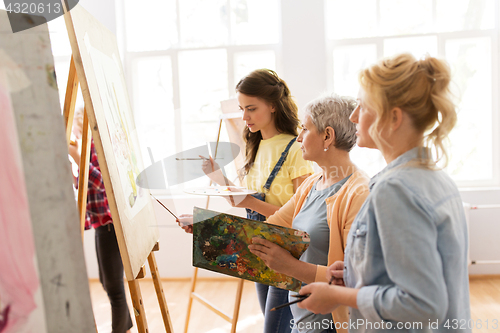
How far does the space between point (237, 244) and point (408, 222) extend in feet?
1.90

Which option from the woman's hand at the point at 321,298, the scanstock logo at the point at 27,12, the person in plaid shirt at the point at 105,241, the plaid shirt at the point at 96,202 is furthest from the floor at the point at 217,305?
the scanstock logo at the point at 27,12

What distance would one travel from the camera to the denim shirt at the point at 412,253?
24.9 inches

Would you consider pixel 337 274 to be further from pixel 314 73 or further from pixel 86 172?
pixel 314 73

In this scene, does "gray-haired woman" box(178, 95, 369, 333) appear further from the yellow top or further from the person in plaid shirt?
the person in plaid shirt

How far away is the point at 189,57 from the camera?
3533mm

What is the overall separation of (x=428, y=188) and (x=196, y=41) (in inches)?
127

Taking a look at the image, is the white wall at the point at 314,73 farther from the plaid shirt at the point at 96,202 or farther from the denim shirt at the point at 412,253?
the denim shirt at the point at 412,253

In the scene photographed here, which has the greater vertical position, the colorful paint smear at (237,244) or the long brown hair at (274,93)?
the long brown hair at (274,93)

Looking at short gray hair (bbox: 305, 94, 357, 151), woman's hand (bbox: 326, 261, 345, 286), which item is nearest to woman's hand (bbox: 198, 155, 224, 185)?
short gray hair (bbox: 305, 94, 357, 151)

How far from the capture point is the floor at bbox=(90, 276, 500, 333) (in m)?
2.57

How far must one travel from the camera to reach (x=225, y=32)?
3.50 m

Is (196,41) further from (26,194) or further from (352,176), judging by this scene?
(26,194)

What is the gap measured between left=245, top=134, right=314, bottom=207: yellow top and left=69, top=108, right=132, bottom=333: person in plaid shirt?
0.95m

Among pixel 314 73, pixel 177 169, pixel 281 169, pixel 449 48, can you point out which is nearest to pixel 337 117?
pixel 281 169
